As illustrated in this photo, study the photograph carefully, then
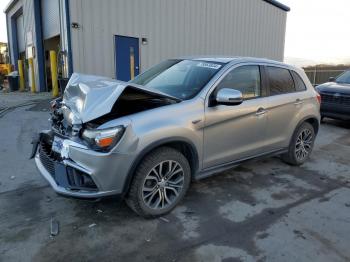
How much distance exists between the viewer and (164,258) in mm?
2727

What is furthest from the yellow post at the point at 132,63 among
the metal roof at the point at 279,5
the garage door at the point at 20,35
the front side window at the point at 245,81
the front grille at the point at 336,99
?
the garage door at the point at 20,35

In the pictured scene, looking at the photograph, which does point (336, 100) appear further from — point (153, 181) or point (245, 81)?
point (153, 181)

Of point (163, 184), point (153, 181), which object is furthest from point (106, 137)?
point (163, 184)

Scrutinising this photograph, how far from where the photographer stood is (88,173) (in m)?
2.86

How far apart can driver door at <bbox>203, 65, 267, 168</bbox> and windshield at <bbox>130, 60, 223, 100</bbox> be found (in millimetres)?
214

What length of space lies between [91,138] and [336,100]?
298 inches

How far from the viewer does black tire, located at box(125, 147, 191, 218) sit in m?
3.10

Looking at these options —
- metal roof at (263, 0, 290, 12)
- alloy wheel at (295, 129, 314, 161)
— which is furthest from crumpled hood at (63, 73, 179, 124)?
metal roof at (263, 0, 290, 12)

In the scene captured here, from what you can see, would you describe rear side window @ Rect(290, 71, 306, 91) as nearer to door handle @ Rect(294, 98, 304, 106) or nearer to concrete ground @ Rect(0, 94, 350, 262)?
door handle @ Rect(294, 98, 304, 106)

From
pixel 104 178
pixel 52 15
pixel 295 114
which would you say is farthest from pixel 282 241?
pixel 52 15

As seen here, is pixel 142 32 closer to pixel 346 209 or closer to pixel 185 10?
pixel 185 10

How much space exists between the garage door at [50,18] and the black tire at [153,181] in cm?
1019

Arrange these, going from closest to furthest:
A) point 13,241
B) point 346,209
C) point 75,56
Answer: point 13,241 < point 346,209 < point 75,56

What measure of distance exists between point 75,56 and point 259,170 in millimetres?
7585
